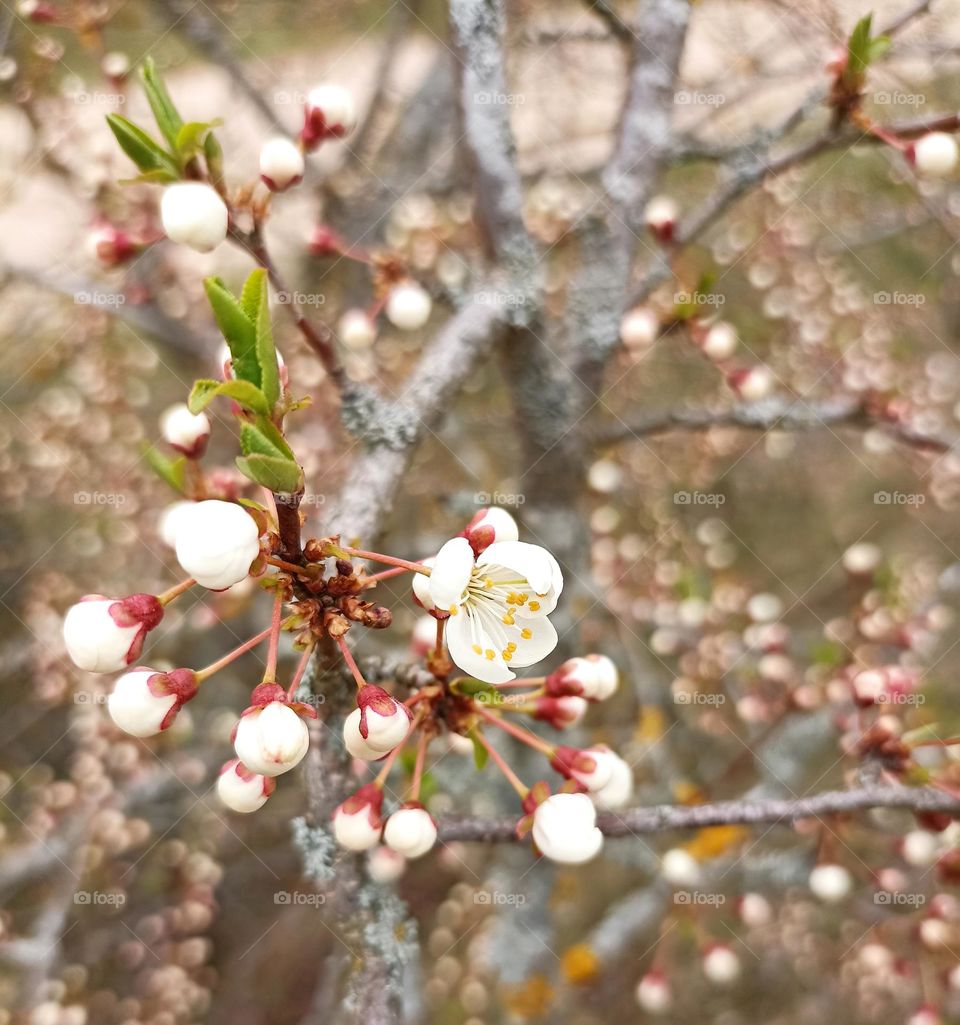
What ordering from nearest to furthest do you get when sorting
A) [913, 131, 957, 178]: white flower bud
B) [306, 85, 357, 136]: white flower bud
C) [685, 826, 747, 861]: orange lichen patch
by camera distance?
[306, 85, 357, 136]: white flower bud → [913, 131, 957, 178]: white flower bud → [685, 826, 747, 861]: orange lichen patch

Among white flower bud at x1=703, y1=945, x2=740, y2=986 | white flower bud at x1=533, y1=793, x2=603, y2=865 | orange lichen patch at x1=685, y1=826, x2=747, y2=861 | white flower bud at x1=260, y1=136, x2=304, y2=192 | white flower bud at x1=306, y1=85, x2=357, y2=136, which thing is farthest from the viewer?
orange lichen patch at x1=685, y1=826, x2=747, y2=861

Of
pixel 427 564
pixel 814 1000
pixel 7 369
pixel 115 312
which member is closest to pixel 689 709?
pixel 814 1000

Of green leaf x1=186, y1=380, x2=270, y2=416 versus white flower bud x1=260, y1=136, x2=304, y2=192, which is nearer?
green leaf x1=186, y1=380, x2=270, y2=416

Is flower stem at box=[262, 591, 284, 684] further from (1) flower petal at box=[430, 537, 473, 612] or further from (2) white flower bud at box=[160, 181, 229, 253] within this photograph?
(2) white flower bud at box=[160, 181, 229, 253]

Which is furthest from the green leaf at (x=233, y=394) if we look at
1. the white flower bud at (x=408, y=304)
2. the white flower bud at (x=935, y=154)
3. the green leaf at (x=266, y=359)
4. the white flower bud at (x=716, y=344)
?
the white flower bud at (x=935, y=154)

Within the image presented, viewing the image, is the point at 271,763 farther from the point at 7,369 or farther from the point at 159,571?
the point at 7,369

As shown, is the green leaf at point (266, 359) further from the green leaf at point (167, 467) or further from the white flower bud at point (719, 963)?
the white flower bud at point (719, 963)

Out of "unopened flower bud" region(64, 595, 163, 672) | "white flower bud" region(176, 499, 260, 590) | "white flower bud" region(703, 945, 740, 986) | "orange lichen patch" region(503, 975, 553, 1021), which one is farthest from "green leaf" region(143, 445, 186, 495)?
"orange lichen patch" region(503, 975, 553, 1021)
